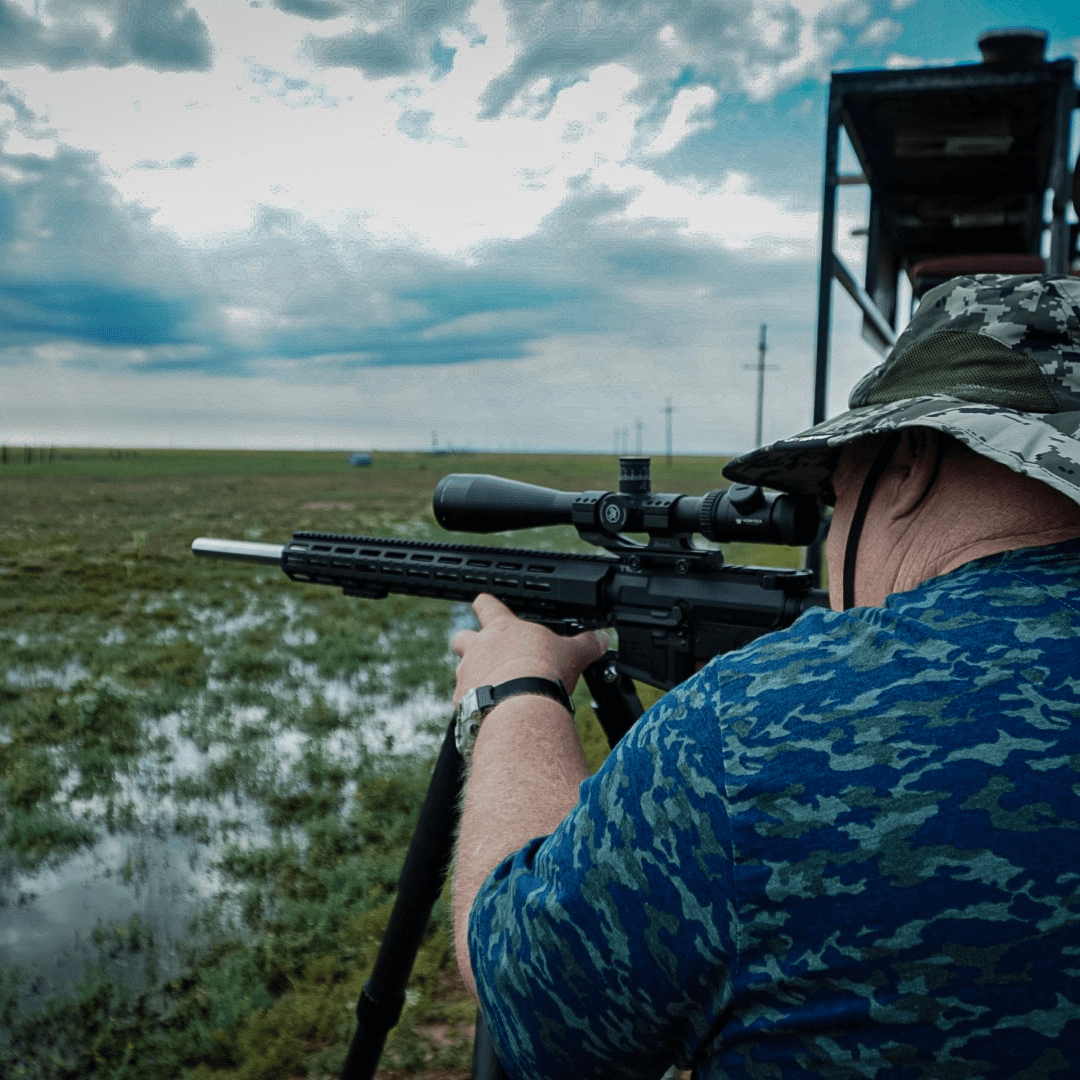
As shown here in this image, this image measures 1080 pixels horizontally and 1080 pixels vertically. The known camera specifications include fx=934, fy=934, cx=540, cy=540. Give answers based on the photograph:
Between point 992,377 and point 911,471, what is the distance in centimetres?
15

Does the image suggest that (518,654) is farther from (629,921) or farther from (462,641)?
(629,921)

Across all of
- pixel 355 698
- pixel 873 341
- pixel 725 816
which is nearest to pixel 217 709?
pixel 355 698

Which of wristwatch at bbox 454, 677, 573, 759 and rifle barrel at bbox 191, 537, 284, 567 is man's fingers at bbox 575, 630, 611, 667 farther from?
rifle barrel at bbox 191, 537, 284, 567

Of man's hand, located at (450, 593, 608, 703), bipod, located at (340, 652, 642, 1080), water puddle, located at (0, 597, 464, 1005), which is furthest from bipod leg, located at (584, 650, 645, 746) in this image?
water puddle, located at (0, 597, 464, 1005)

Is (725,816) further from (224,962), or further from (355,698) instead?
(355,698)

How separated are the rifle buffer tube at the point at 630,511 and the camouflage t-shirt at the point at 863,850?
1.25 meters

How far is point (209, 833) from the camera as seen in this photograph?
17.6ft

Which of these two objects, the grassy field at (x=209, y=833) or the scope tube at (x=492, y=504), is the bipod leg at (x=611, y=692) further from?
the grassy field at (x=209, y=833)

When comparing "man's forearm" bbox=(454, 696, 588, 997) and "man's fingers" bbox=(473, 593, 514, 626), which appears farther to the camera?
"man's fingers" bbox=(473, 593, 514, 626)

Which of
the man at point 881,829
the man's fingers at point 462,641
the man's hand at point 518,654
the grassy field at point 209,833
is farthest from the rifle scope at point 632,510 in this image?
the grassy field at point 209,833

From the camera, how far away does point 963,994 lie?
94 cm

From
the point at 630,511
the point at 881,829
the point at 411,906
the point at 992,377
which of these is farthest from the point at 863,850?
the point at 411,906

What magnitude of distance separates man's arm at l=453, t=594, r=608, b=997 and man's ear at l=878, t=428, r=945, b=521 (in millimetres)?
656

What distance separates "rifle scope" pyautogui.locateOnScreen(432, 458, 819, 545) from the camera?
2.39 metres
